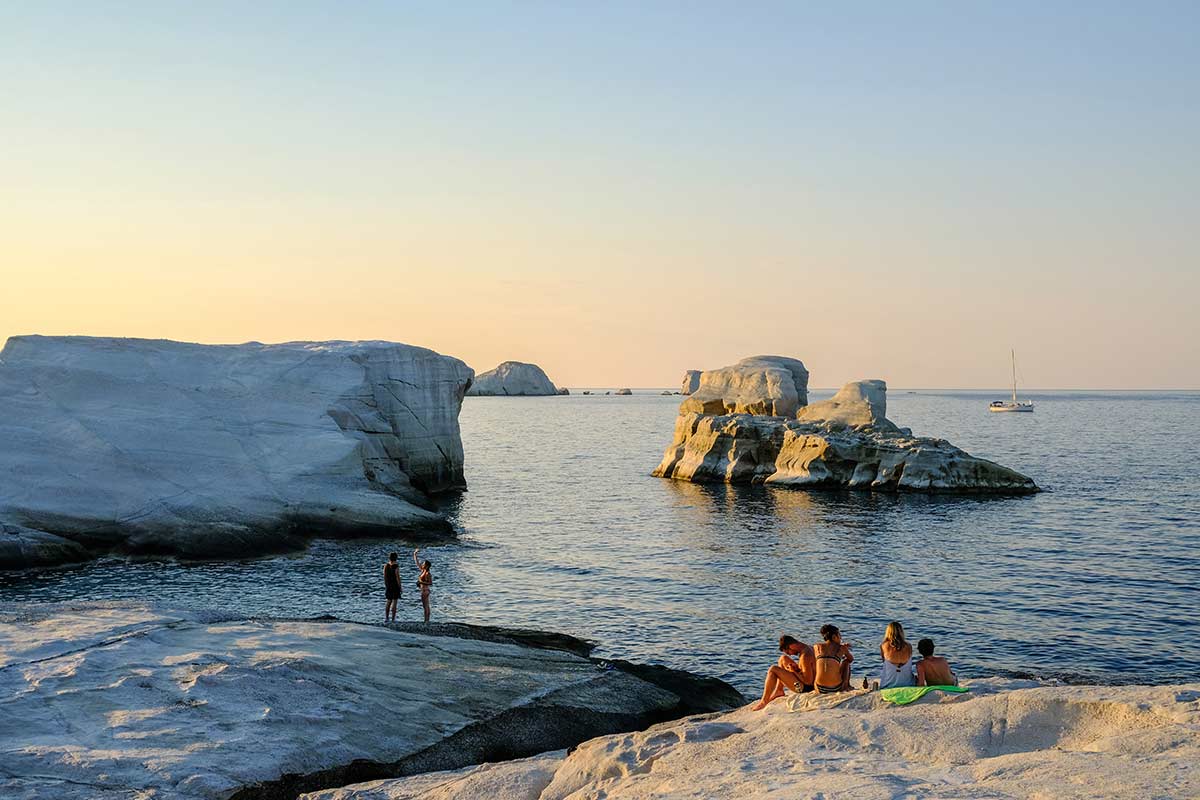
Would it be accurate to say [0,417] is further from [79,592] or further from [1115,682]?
[1115,682]

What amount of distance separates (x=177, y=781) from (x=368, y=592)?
17.3 meters

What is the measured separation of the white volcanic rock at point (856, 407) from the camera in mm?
71125

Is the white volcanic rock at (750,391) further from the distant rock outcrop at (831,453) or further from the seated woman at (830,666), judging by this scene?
the seated woman at (830,666)

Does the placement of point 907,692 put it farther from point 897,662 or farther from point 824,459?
point 824,459

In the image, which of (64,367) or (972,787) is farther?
(64,367)

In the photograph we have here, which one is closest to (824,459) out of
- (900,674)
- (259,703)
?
(900,674)

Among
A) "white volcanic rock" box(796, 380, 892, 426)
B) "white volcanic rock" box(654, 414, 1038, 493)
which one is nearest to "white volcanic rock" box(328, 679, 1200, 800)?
"white volcanic rock" box(654, 414, 1038, 493)

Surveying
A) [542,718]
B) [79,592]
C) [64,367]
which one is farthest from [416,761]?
[64,367]

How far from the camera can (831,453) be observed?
60.2 m

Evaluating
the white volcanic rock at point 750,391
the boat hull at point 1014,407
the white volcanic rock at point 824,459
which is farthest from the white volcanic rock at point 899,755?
the boat hull at point 1014,407

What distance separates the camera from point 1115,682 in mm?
20859

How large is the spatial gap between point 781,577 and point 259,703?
21.9 metres

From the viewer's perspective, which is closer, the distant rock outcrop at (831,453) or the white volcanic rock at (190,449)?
the white volcanic rock at (190,449)

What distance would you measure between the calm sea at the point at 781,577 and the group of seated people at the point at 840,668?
8.13m
